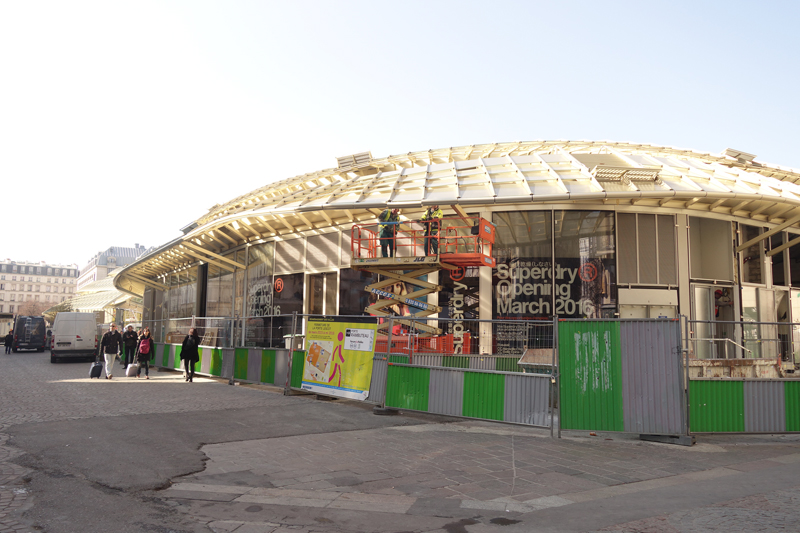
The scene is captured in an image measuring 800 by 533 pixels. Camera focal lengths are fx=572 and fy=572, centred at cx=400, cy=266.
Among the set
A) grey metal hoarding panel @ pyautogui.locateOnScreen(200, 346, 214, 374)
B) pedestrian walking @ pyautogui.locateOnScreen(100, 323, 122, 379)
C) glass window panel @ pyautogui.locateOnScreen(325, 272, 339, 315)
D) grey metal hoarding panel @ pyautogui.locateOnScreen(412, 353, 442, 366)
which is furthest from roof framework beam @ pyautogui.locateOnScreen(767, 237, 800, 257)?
pedestrian walking @ pyautogui.locateOnScreen(100, 323, 122, 379)

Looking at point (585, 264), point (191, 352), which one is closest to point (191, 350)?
point (191, 352)

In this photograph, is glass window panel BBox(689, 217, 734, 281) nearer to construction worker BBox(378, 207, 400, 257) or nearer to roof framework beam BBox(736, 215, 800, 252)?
roof framework beam BBox(736, 215, 800, 252)

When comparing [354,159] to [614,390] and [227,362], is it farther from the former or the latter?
[614,390]

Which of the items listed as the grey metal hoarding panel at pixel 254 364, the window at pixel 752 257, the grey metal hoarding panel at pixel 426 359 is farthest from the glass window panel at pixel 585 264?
the grey metal hoarding panel at pixel 254 364

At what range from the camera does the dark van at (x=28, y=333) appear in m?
41.2

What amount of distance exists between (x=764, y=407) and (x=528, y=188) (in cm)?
841

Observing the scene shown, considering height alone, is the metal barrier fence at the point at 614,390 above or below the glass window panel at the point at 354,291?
below

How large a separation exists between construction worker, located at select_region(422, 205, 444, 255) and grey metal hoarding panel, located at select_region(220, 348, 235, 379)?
6.34 metres

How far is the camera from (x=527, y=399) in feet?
30.2

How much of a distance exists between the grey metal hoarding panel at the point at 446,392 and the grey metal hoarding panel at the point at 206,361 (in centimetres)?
964

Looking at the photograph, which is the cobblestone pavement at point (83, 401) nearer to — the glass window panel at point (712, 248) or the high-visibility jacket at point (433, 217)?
the high-visibility jacket at point (433, 217)

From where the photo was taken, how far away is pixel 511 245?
57.6 ft

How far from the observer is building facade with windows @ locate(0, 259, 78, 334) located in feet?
536

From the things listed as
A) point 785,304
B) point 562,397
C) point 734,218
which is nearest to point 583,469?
point 562,397
